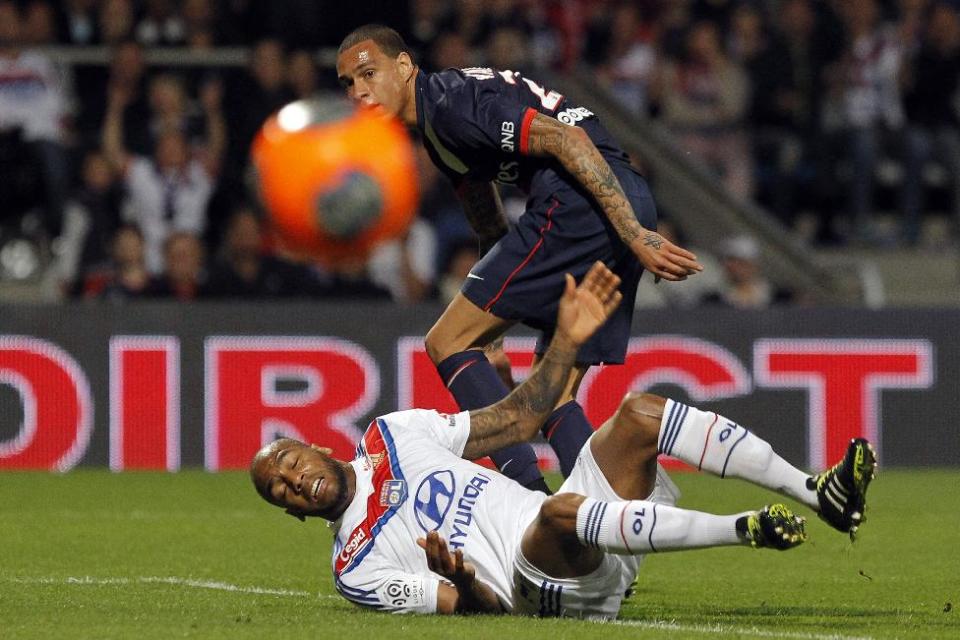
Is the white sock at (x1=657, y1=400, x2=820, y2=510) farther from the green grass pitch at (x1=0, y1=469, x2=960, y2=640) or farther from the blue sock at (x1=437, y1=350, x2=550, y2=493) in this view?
the blue sock at (x1=437, y1=350, x2=550, y2=493)

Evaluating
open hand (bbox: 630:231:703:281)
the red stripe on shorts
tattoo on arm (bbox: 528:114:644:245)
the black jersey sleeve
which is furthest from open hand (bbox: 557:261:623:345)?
the red stripe on shorts

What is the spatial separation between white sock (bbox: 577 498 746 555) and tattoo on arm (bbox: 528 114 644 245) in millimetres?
1536

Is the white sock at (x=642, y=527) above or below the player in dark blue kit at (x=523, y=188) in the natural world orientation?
below

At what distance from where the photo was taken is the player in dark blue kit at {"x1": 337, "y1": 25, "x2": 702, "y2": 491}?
283 inches

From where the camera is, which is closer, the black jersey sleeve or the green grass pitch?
the green grass pitch

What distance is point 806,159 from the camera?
51.3ft

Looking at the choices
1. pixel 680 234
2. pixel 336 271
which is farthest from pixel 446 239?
pixel 680 234

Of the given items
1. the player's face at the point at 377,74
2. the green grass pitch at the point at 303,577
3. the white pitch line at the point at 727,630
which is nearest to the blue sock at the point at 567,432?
the green grass pitch at the point at 303,577

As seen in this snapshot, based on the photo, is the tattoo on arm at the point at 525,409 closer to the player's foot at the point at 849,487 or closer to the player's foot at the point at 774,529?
the player's foot at the point at 849,487

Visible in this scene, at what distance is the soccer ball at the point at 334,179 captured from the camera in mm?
7934

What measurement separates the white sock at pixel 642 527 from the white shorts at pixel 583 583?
229 millimetres

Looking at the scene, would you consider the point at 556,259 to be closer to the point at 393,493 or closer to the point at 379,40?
the point at 379,40

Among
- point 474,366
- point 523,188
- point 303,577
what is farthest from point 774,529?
point 303,577

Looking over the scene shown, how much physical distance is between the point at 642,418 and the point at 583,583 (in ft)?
1.90
